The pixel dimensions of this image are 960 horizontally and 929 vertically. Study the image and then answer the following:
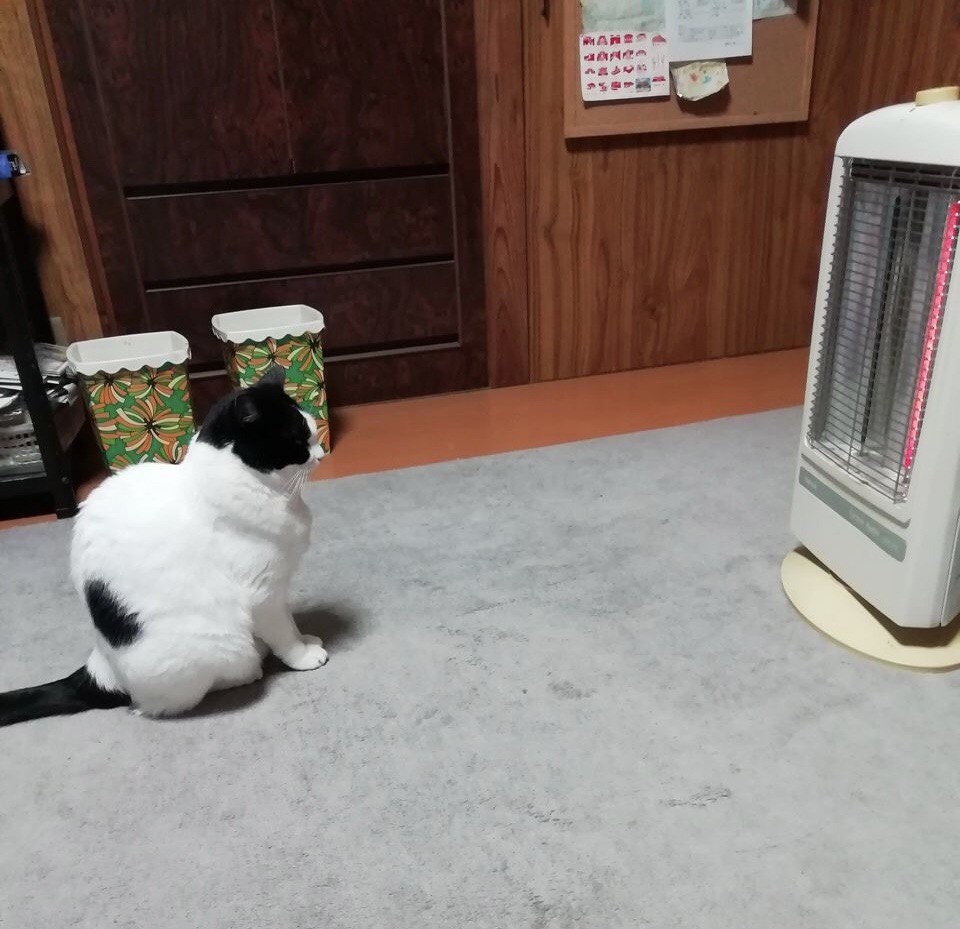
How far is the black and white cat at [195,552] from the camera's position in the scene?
1139mm

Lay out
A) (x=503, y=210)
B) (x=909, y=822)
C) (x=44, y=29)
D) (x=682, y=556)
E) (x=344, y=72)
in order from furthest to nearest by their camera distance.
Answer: (x=503, y=210), (x=344, y=72), (x=44, y=29), (x=682, y=556), (x=909, y=822)

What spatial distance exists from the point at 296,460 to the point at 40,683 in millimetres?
604

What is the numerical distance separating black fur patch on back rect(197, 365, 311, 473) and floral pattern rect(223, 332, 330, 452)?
779 mm

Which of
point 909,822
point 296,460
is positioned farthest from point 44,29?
point 909,822

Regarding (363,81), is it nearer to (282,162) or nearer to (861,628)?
(282,162)

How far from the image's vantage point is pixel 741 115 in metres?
2.39

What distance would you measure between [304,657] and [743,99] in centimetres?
200

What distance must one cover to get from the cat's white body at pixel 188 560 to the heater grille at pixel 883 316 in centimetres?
85

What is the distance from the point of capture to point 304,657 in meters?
1.33

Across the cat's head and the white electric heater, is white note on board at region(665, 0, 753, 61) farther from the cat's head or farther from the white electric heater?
the cat's head

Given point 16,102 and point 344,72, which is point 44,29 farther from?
point 344,72

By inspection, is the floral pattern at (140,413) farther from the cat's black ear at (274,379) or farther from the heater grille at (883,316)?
the heater grille at (883,316)

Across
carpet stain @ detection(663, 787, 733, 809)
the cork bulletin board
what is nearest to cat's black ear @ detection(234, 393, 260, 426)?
carpet stain @ detection(663, 787, 733, 809)

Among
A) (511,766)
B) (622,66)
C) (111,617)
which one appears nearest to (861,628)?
(511,766)
